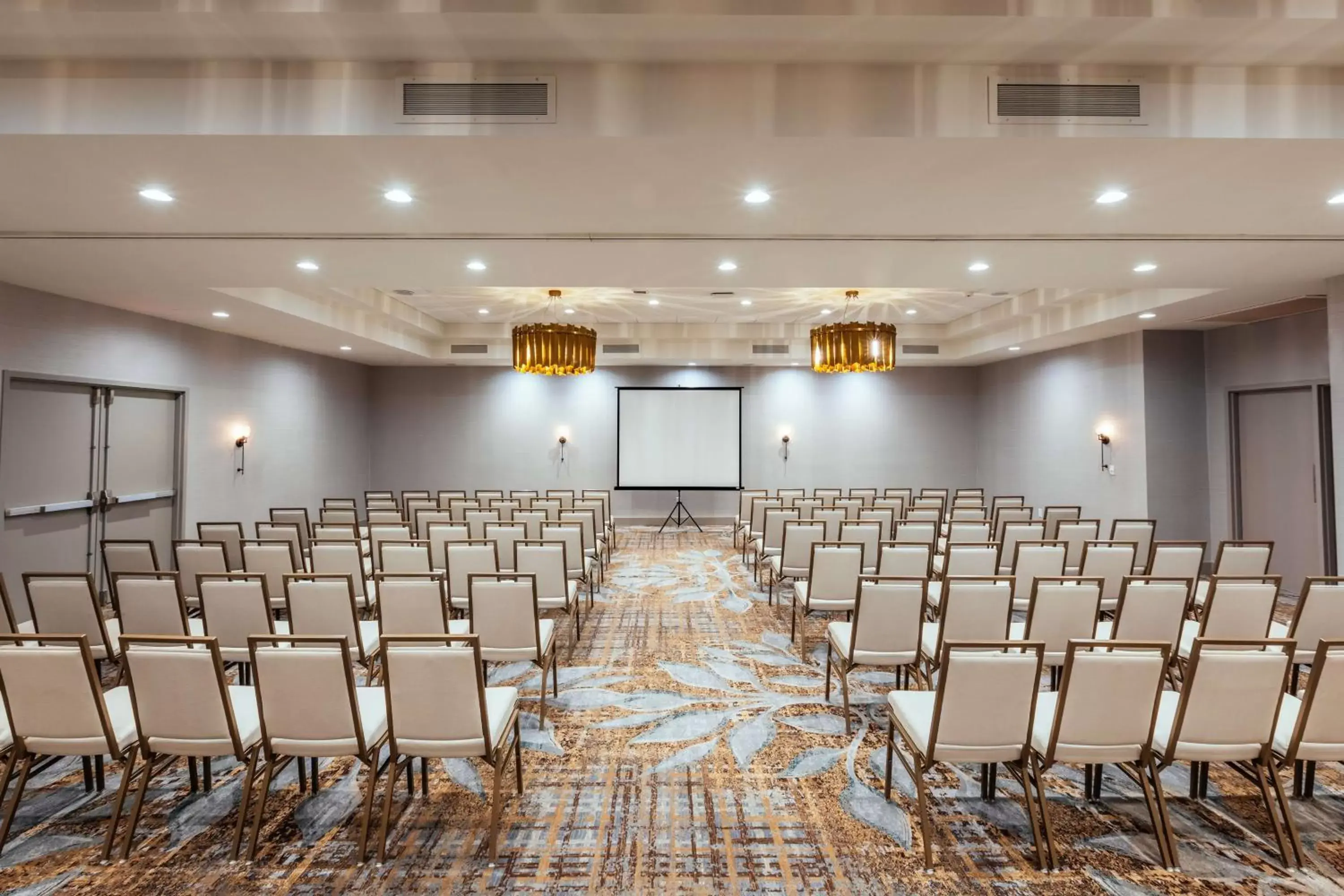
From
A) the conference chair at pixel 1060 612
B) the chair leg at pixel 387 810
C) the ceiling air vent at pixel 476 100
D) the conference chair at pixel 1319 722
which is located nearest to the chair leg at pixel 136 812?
the chair leg at pixel 387 810

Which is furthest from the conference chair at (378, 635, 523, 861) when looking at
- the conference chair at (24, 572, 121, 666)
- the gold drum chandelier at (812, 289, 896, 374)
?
the gold drum chandelier at (812, 289, 896, 374)

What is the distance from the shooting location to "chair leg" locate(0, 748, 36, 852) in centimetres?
268

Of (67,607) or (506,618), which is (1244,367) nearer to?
(506,618)

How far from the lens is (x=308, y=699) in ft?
8.85

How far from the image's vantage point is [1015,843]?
2.79m

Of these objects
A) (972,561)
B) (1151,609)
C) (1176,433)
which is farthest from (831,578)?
(1176,433)

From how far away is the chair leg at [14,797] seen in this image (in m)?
2.68

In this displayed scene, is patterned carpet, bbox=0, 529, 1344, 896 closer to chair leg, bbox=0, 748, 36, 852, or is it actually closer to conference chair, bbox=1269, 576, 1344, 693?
chair leg, bbox=0, 748, 36, 852

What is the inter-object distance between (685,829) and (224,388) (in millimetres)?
9063

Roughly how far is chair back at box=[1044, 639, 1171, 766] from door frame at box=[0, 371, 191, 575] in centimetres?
841

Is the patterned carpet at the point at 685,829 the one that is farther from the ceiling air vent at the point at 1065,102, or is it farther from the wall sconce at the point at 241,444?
the wall sconce at the point at 241,444

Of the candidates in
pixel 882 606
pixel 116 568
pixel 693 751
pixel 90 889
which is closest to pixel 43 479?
pixel 116 568

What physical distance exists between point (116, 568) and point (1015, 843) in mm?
6770

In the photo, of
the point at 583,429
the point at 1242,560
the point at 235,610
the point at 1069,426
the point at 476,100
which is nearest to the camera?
the point at 476,100
